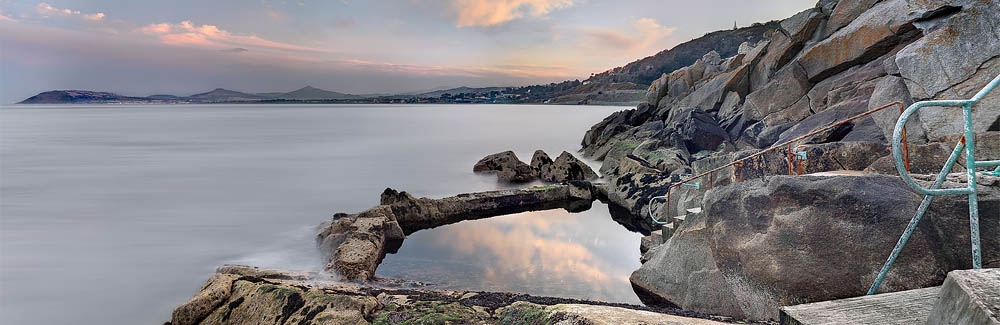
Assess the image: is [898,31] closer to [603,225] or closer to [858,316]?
[603,225]

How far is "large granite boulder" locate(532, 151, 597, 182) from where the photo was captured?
25.4 metres

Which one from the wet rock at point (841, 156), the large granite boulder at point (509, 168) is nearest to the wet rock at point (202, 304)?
the wet rock at point (841, 156)

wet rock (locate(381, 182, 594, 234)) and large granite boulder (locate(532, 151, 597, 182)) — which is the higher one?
large granite boulder (locate(532, 151, 597, 182))

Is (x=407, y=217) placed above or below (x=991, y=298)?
below

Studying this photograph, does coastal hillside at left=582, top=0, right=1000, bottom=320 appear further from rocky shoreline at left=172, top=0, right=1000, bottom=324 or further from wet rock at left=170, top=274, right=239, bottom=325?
wet rock at left=170, top=274, right=239, bottom=325

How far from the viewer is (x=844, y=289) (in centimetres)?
491

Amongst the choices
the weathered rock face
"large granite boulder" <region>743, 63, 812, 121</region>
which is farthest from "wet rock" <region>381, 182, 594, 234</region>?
the weathered rock face

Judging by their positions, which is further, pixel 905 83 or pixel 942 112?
pixel 905 83

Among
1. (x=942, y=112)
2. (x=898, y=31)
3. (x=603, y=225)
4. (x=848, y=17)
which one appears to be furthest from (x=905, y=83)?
(x=848, y=17)

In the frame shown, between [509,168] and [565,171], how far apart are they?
310 centimetres

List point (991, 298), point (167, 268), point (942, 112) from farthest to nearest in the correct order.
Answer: point (167, 268) → point (942, 112) → point (991, 298)

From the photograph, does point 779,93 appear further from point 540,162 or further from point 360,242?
point 360,242

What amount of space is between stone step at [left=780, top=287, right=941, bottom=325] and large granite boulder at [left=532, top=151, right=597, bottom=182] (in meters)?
21.3

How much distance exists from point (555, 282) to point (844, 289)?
8.11 meters
